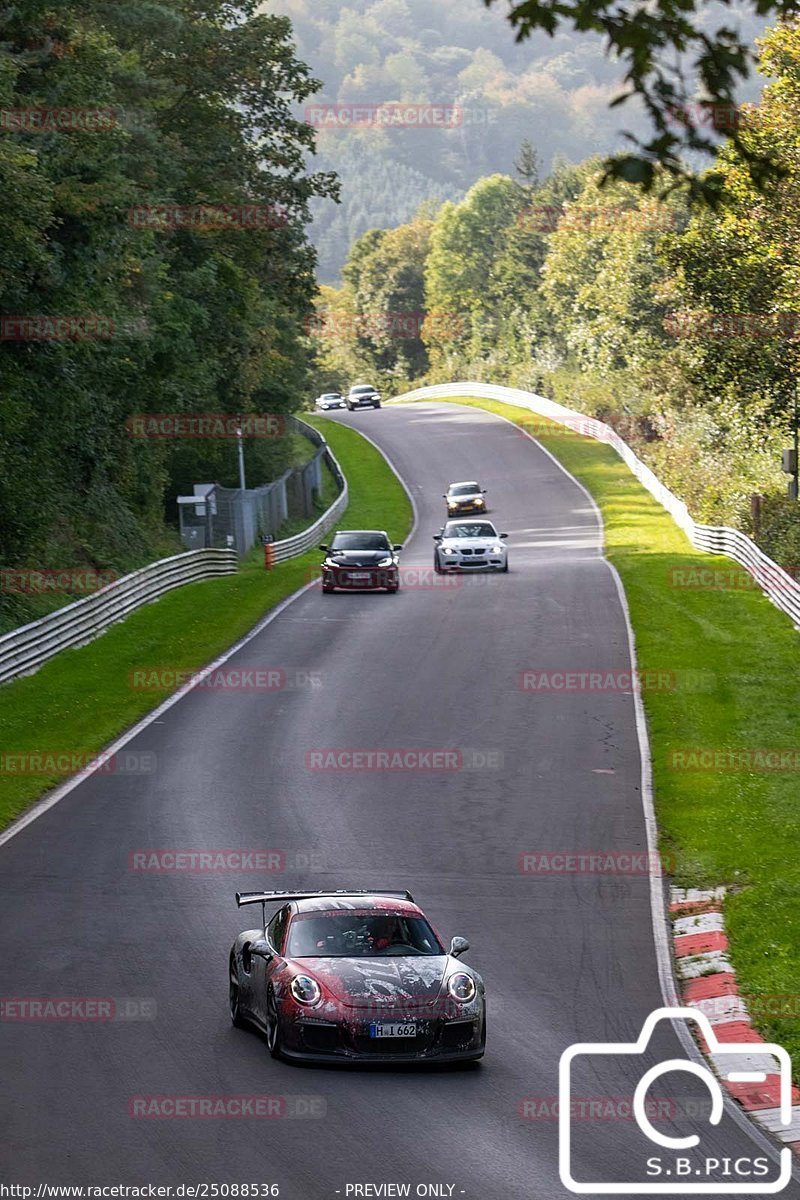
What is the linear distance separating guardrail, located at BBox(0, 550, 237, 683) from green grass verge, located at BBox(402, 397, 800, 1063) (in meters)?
11.6

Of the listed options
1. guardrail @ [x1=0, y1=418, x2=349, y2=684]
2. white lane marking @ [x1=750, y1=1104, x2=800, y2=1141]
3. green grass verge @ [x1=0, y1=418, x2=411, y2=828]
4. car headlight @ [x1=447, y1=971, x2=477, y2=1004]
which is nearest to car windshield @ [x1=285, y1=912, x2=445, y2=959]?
car headlight @ [x1=447, y1=971, x2=477, y2=1004]

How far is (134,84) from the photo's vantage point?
43.7 m

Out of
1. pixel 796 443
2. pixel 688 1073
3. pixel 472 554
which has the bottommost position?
pixel 472 554

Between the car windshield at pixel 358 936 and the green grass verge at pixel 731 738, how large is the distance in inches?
113

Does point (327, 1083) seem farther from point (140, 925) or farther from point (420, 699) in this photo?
point (420, 699)

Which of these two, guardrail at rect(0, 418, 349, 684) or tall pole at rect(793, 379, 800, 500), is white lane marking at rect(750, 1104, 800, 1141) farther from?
tall pole at rect(793, 379, 800, 500)

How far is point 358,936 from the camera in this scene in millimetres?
12555

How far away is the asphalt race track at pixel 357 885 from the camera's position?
9898 mm

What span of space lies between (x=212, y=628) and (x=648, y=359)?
62.6 m

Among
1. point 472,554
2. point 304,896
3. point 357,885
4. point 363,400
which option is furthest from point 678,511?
point 363,400

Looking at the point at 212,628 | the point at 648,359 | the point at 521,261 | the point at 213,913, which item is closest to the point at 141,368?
the point at 212,628

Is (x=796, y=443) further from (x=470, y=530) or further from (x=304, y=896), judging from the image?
(x=304, y=896)

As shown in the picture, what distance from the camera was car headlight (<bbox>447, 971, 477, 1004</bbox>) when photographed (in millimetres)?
11711

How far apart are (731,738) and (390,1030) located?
13.9m
